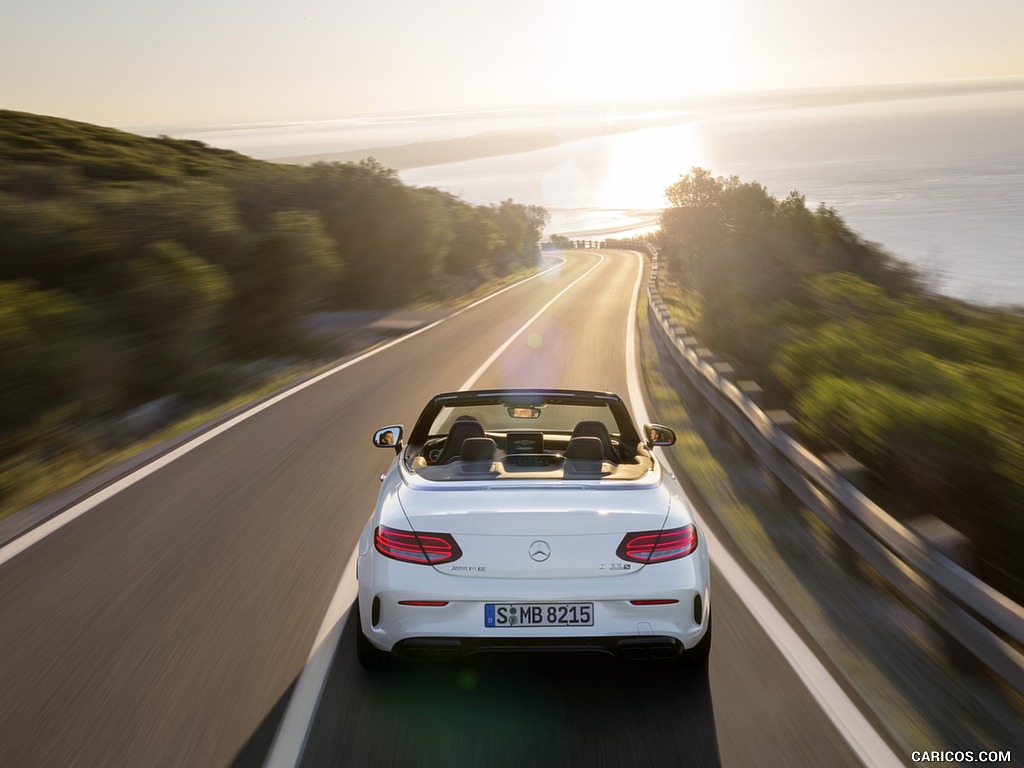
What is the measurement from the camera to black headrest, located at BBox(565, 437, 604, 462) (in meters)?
4.95

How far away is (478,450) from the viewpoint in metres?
5.02

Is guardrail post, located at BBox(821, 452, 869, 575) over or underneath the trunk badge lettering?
underneath

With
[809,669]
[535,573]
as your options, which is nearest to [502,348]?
[809,669]

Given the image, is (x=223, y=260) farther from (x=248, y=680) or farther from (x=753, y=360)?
(x=248, y=680)

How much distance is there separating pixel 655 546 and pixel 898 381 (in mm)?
7220

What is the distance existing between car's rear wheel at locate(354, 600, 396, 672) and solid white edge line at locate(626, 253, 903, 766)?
6.53 feet

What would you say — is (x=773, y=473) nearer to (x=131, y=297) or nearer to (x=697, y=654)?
(x=697, y=654)

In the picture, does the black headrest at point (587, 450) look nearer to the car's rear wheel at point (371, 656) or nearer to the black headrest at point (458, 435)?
the black headrest at point (458, 435)

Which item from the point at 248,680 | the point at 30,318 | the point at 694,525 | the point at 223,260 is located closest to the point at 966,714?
the point at 694,525

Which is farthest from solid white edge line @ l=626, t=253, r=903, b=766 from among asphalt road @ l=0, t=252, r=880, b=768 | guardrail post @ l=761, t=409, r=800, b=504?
guardrail post @ l=761, t=409, r=800, b=504

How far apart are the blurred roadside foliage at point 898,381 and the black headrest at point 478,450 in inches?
148

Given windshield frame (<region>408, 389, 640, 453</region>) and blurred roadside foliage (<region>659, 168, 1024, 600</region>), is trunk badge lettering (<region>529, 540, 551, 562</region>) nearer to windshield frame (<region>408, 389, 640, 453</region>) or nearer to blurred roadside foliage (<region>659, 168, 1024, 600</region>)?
windshield frame (<region>408, 389, 640, 453</region>)

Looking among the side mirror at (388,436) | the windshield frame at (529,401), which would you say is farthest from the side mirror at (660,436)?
the side mirror at (388,436)

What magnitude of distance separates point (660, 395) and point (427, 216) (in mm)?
25765
